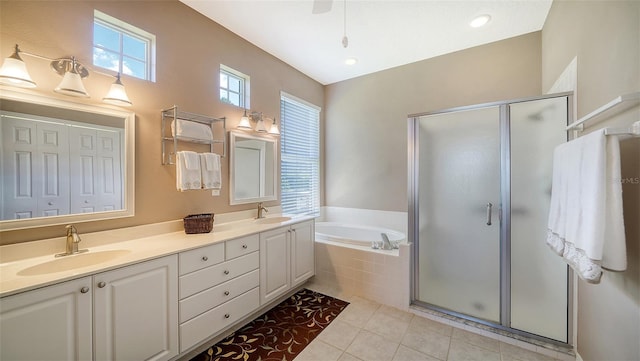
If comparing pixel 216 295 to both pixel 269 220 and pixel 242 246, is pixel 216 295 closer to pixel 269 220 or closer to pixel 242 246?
pixel 242 246

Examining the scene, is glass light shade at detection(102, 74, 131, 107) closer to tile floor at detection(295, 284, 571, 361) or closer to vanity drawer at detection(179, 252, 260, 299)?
vanity drawer at detection(179, 252, 260, 299)

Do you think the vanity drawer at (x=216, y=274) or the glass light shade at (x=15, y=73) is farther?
the vanity drawer at (x=216, y=274)

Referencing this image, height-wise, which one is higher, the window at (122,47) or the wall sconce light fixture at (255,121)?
the window at (122,47)

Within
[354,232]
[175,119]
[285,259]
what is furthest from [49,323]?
[354,232]

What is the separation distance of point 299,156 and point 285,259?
1736 millimetres

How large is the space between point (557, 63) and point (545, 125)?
29.4 inches

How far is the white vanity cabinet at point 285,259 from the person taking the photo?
2270mm

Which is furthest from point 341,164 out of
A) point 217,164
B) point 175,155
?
point 175,155

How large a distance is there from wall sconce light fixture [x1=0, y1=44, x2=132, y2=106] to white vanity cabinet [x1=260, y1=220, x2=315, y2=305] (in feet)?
5.14

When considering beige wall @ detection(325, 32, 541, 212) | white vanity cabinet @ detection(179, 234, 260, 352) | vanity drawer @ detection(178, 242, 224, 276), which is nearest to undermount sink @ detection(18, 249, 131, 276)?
vanity drawer @ detection(178, 242, 224, 276)

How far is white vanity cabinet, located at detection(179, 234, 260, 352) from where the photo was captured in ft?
5.46

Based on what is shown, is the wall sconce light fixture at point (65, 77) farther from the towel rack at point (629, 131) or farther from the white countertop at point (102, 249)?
the towel rack at point (629, 131)

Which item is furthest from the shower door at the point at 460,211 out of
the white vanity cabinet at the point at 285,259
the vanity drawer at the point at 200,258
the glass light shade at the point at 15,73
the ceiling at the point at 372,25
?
the glass light shade at the point at 15,73

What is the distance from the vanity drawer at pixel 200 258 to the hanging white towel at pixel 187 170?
0.62m
